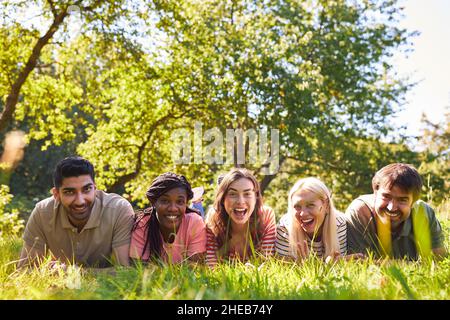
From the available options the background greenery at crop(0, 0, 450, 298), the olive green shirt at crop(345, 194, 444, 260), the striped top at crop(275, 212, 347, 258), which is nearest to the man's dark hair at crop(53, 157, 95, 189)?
the striped top at crop(275, 212, 347, 258)

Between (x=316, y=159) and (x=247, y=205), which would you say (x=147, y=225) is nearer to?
(x=247, y=205)

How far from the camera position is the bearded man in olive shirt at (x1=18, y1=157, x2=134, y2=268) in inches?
170

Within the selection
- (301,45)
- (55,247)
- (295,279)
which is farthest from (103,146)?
(295,279)

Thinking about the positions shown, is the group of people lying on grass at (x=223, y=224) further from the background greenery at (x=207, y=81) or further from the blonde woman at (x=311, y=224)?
the background greenery at (x=207, y=81)

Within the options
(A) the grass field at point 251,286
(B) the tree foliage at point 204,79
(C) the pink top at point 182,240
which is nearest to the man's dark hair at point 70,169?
(C) the pink top at point 182,240

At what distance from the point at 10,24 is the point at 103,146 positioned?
510 cm

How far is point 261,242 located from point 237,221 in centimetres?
29

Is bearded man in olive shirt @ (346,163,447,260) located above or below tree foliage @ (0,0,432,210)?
below

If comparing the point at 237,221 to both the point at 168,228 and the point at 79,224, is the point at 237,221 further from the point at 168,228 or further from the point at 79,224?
the point at 79,224

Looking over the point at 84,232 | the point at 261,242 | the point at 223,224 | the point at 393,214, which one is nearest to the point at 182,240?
the point at 223,224

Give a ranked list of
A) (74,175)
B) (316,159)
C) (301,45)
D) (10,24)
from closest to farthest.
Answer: (74,175) < (10,24) < (301,45) < (316,159)

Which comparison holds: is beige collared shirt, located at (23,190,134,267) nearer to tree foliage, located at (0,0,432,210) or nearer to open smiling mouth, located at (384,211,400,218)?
open smiling mouth, located at (384,211,400,218)
